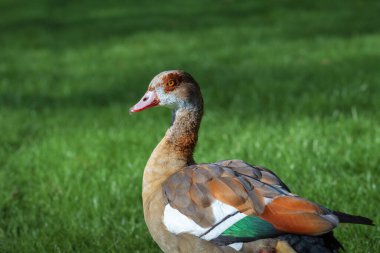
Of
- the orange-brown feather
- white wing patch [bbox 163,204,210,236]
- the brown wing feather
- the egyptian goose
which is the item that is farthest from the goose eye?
the orange-brown feather

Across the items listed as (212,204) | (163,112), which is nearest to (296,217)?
(212,204)

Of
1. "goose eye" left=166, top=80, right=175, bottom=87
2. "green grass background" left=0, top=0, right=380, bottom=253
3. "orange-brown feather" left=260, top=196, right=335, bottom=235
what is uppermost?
"goose eye" left=166, top=80, right=175, bottom=87

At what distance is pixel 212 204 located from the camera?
3.36m

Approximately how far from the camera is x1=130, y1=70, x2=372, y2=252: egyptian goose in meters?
3.15

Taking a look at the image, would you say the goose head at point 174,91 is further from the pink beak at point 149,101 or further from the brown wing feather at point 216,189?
the brown wing feather at point 216,189

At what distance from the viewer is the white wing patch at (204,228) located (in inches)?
128

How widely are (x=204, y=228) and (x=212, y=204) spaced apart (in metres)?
0.11

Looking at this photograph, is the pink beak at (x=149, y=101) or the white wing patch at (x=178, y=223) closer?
the white wing patch at (x=178, y=223)

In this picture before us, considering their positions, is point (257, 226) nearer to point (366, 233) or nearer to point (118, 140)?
point (366, 233)

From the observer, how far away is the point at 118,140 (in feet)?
21.4

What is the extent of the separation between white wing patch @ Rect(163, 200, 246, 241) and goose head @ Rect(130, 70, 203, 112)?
0.66 meters

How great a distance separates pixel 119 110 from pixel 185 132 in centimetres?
378

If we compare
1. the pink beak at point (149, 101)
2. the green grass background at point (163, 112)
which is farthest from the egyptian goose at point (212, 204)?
the green grass background at point (163, 112)

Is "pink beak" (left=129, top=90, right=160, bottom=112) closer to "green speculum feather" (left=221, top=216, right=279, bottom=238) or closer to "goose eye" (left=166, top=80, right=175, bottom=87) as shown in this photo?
"goose eye" (left=166, top=80, right=175, bottom=87)
